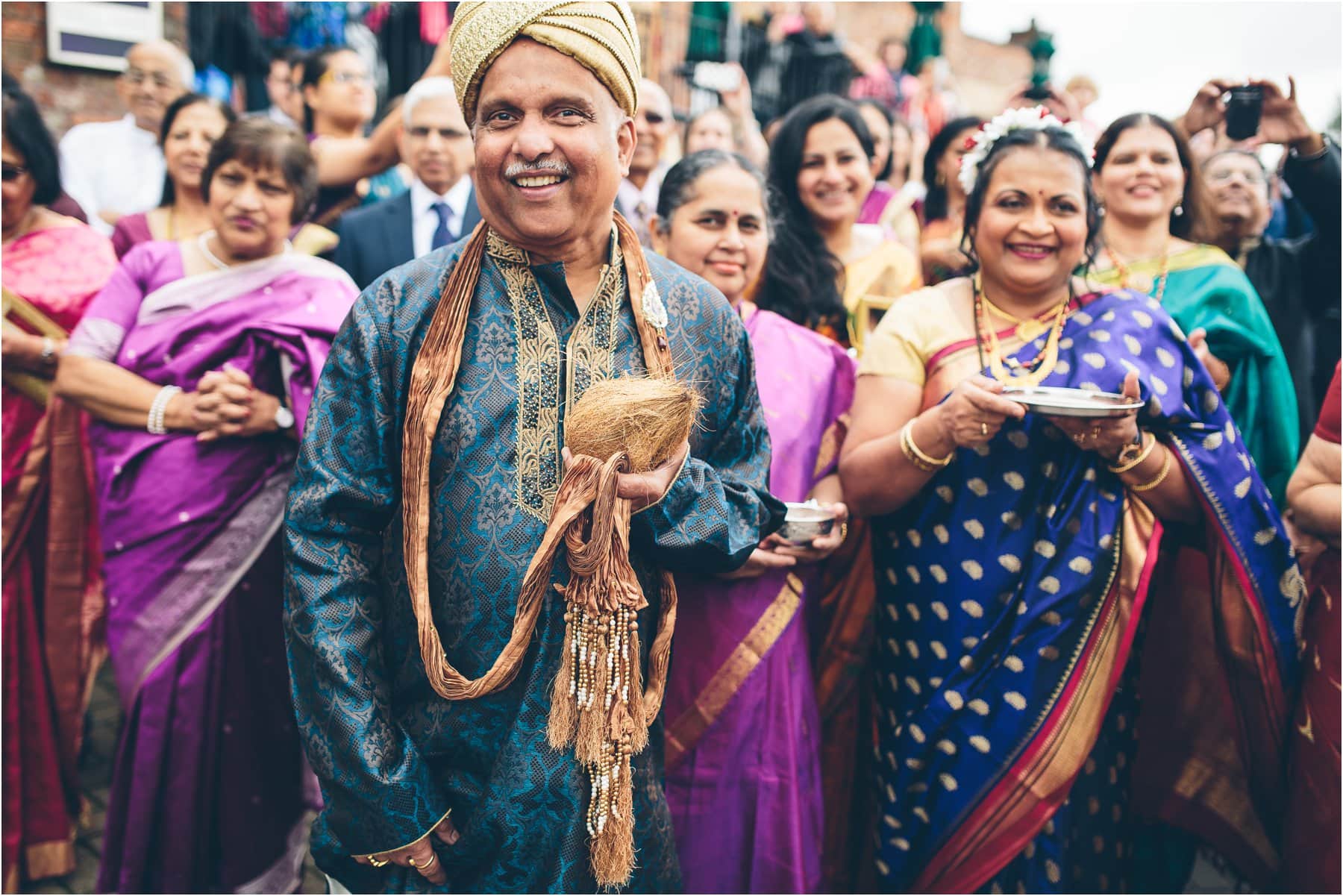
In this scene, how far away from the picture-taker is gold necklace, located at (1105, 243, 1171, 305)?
3305 millimetres

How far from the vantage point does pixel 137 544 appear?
280 centimetres

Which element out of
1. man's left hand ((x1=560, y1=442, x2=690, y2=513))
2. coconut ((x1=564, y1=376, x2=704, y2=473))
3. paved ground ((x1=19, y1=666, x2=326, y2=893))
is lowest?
paved ground ((x1=19, y1=666, x2=326, y2=893))

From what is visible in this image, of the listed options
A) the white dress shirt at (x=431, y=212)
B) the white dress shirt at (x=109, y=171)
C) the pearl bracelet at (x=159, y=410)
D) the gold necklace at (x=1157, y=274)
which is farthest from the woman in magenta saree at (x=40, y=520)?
the gold necklace at (x=1157, y=274)

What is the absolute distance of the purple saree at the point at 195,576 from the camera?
273cm

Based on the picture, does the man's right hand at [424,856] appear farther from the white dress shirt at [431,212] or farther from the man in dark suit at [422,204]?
the white dress shirt at [431,212]

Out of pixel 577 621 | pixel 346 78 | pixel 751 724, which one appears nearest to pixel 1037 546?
pixel 751 724

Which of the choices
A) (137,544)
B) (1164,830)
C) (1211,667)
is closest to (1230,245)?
(1211,667)

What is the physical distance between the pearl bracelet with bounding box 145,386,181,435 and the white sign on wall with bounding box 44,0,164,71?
5.11m

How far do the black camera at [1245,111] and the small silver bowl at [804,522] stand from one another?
221 centimetres

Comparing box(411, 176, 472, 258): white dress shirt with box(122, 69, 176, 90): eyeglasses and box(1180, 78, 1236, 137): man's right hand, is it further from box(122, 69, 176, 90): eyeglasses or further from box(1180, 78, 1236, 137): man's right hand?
box(1180, 78, 1236, 137): man's right hand

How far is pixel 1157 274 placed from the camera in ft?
11.0

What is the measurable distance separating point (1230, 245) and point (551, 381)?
11.2ft

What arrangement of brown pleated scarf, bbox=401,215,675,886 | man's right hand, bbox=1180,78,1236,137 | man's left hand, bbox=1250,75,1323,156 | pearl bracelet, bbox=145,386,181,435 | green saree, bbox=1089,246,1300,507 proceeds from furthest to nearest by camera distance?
man's right hand, bbox=1180,78,1236,137, man's left hand, bbox=1250,75,1323,156, green saree, bbox=1089,246,1300,507, pearl bracelet, bbox=145,386,181,435, brown pleated scarf, bbox=401,215,675,886

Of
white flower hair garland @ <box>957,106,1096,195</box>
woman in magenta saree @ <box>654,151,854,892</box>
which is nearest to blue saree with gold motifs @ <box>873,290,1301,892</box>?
woman in magenta saree @ <box>654,151,854,892</box>
